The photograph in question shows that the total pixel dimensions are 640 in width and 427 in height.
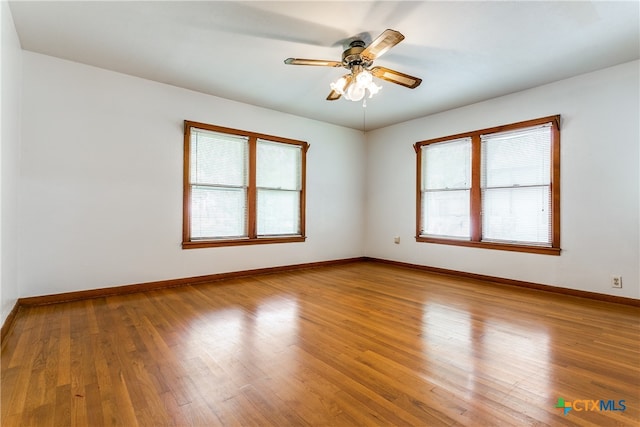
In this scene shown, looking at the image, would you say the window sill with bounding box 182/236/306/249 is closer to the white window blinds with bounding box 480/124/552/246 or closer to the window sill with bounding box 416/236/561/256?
the window sill with bounding box 416/236/561/256

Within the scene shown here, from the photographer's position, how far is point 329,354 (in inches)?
84.8

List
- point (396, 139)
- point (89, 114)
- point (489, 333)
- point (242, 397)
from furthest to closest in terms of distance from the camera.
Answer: point (396, 139) → point (89, 114) → point (489, 333) → point (242, 397)

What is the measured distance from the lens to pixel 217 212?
453 cm

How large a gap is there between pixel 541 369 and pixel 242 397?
187 centimetres

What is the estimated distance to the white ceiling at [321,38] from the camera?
250cm

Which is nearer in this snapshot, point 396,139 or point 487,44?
point 487,44

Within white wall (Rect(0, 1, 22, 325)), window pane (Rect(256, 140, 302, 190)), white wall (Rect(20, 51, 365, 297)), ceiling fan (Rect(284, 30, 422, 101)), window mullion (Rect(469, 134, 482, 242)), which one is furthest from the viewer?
window pane (Rect(256, 140, 302, 190))

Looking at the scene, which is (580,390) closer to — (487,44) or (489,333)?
(489,333)

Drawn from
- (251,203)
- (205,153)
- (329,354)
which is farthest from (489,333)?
(205,153)

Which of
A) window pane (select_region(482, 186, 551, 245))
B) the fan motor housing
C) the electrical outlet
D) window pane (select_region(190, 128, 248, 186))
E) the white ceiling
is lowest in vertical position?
the electrical outlet

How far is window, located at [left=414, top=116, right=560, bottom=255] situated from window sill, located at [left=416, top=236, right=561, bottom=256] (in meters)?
0.01

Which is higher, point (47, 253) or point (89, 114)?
point (89, 114)

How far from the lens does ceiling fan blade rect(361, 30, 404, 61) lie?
7.46 feet

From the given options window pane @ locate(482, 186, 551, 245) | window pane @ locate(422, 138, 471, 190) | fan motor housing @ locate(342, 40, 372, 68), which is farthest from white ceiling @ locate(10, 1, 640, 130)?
window pane @ locate(482, 186, 551, 245)
